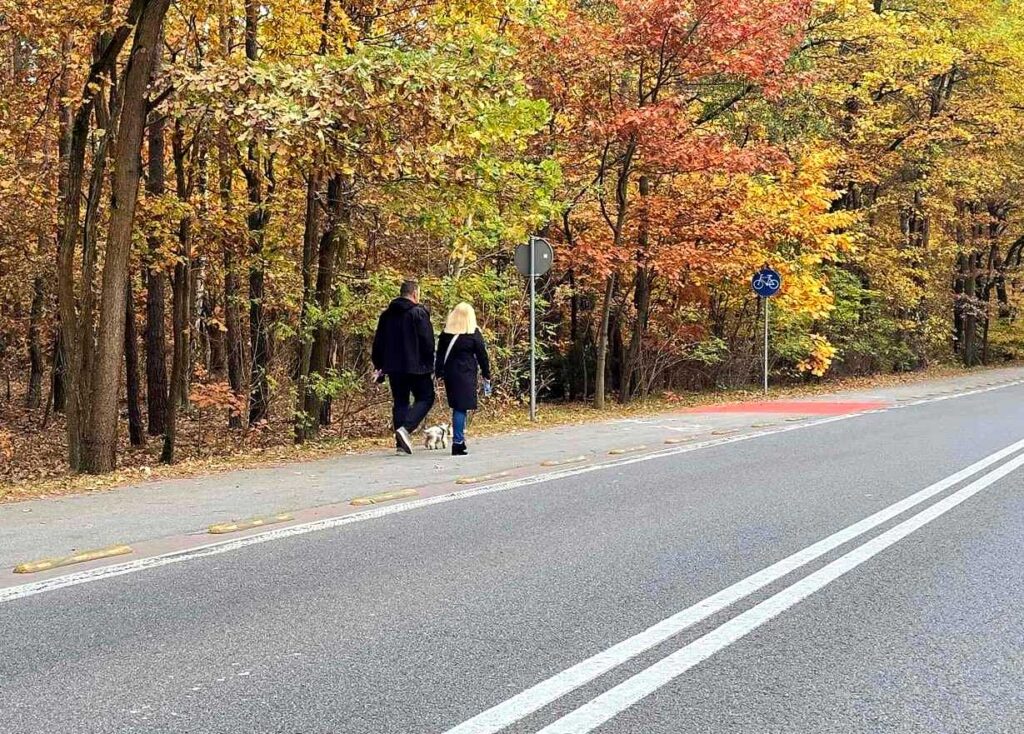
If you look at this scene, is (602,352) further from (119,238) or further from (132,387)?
(119,238)

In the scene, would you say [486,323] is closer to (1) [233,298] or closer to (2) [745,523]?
(1) [233,298]

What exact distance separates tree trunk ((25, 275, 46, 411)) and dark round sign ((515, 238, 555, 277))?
10095 millimetres

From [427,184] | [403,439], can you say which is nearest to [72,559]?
[403,439]

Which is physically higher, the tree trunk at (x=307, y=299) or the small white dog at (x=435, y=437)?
the tree trunk at (x=307, y=299)

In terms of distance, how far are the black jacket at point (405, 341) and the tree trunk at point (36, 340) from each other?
11.2 m

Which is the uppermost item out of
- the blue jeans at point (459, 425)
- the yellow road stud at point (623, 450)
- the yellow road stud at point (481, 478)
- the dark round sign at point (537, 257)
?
the dark round sign at point (537, 257)

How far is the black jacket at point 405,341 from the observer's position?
36.7ft

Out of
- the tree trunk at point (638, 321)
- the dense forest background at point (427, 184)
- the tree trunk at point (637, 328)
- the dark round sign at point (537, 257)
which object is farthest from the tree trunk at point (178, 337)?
the tree trunk at point (637, 328)

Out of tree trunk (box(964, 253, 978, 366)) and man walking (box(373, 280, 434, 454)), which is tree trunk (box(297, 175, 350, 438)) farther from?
tree trunk (box(964, 253, 978, 366))

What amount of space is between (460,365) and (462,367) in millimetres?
36

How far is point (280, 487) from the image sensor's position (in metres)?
9.11

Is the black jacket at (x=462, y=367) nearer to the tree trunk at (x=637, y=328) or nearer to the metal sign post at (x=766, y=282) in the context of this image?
the tree trunk at (x=637, y=328)

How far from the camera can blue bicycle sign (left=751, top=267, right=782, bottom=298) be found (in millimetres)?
21094

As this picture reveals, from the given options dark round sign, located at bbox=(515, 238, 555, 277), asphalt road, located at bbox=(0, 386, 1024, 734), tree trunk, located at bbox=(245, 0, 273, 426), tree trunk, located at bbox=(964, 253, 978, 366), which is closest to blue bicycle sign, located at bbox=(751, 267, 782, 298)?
dark round sign, located at bbox=(515, 238, 555, 277)
